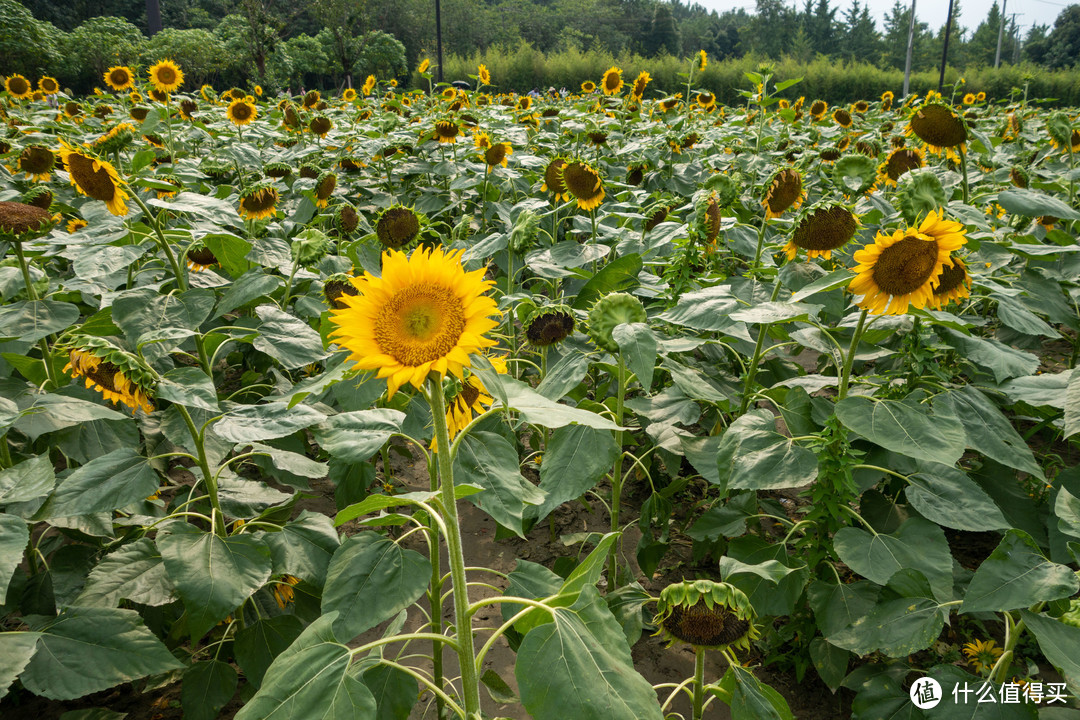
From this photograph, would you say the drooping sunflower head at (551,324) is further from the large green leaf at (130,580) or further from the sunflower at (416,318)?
the large green leaf at (130,580)

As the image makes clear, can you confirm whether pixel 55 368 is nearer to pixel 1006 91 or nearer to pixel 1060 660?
pixel 1060 660

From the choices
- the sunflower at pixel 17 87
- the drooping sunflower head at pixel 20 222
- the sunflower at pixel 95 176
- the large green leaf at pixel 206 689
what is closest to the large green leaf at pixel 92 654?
the large green leaf at pixel 206 689

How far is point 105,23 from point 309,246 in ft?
66.8

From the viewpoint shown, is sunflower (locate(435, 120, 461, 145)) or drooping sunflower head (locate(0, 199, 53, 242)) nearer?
drooping sunflower head (locate(0, 199, 53, 242))

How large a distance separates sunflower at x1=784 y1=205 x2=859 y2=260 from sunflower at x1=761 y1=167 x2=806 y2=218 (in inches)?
12.9

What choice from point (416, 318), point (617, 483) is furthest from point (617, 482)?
point (416, 318)

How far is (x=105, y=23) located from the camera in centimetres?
1730

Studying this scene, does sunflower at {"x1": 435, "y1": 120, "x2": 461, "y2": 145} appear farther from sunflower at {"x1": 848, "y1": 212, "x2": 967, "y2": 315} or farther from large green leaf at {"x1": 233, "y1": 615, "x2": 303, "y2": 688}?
large green leaf at {"x1": 233, "y1": 615, "x2": 303, "y2": 688}

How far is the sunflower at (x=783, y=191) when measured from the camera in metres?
2.47

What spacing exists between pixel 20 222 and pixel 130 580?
1.41 metres

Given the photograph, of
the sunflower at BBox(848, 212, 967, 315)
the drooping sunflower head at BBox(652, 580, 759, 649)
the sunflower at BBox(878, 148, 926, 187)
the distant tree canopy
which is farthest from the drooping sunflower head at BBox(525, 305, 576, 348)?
the distant tree canopy

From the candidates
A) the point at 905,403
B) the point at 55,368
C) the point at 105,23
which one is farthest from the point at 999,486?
the point at 105,23

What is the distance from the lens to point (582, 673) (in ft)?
3.27

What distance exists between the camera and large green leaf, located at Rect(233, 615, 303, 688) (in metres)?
1.77
